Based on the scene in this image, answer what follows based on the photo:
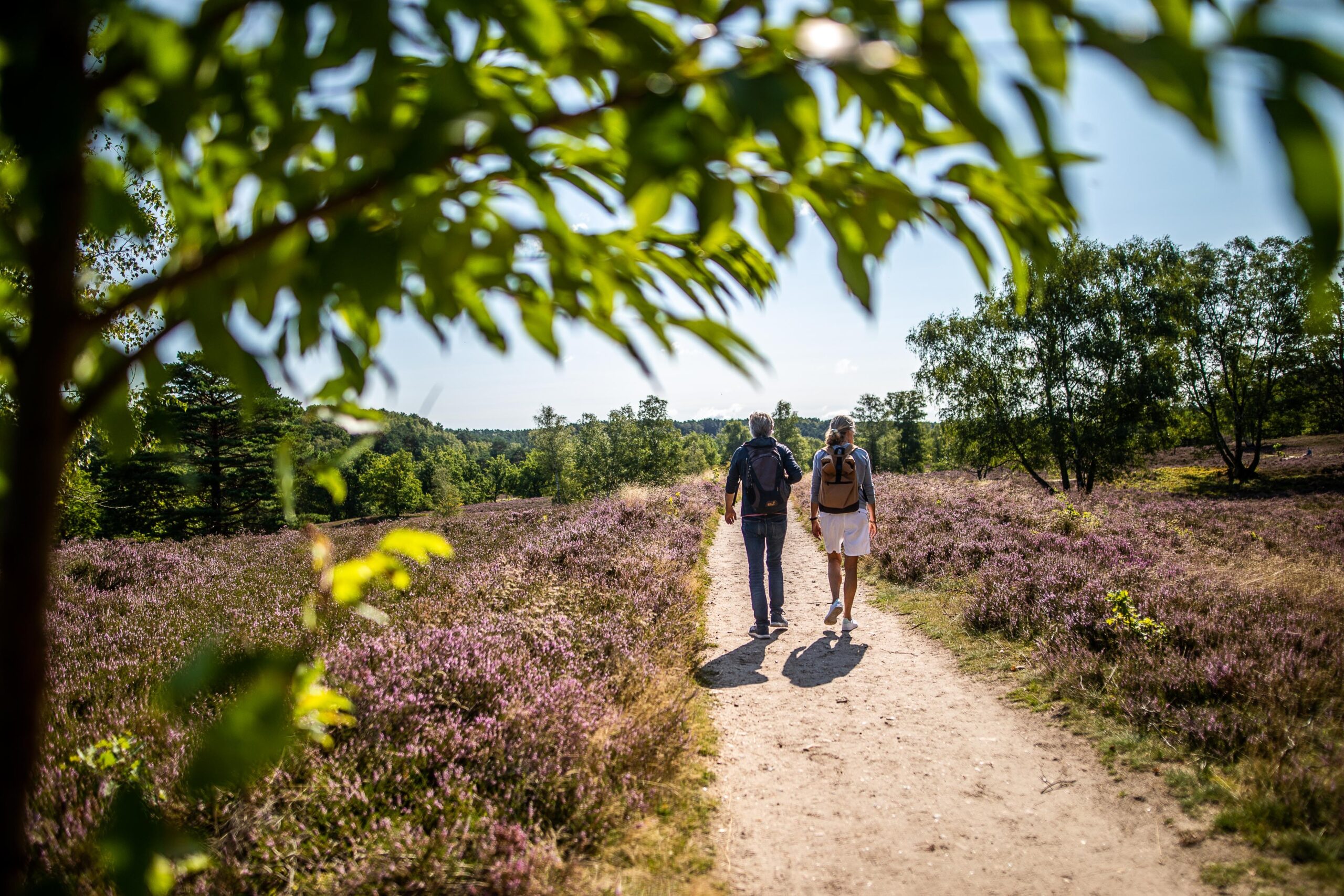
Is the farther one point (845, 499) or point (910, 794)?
point (845, 499)

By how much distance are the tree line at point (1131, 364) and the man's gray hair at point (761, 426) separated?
19.6 meters

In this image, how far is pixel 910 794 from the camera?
3590 millimetres

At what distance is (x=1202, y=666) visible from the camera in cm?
410

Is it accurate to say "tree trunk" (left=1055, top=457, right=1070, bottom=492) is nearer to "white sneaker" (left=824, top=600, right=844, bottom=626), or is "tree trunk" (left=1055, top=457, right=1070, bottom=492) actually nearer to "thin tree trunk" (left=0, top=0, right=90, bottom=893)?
"white sneaker" (left=824, top=600, right=844, bottom=626)

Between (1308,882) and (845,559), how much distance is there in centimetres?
418

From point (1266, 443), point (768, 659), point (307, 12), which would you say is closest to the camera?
point (307, 12)

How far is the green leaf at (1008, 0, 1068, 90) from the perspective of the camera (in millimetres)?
539

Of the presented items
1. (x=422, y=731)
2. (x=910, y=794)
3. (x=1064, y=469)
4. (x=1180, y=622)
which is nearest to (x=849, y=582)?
(x=1180, y=622)

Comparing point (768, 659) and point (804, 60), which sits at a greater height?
point (804, 60)

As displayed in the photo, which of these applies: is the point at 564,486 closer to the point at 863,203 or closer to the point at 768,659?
the point at 768,659

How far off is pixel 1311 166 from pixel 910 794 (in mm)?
4016

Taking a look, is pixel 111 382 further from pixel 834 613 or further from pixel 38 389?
pixel 834 613

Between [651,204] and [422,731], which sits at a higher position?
[651,204]

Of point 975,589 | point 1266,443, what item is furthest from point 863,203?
point 1266,443
